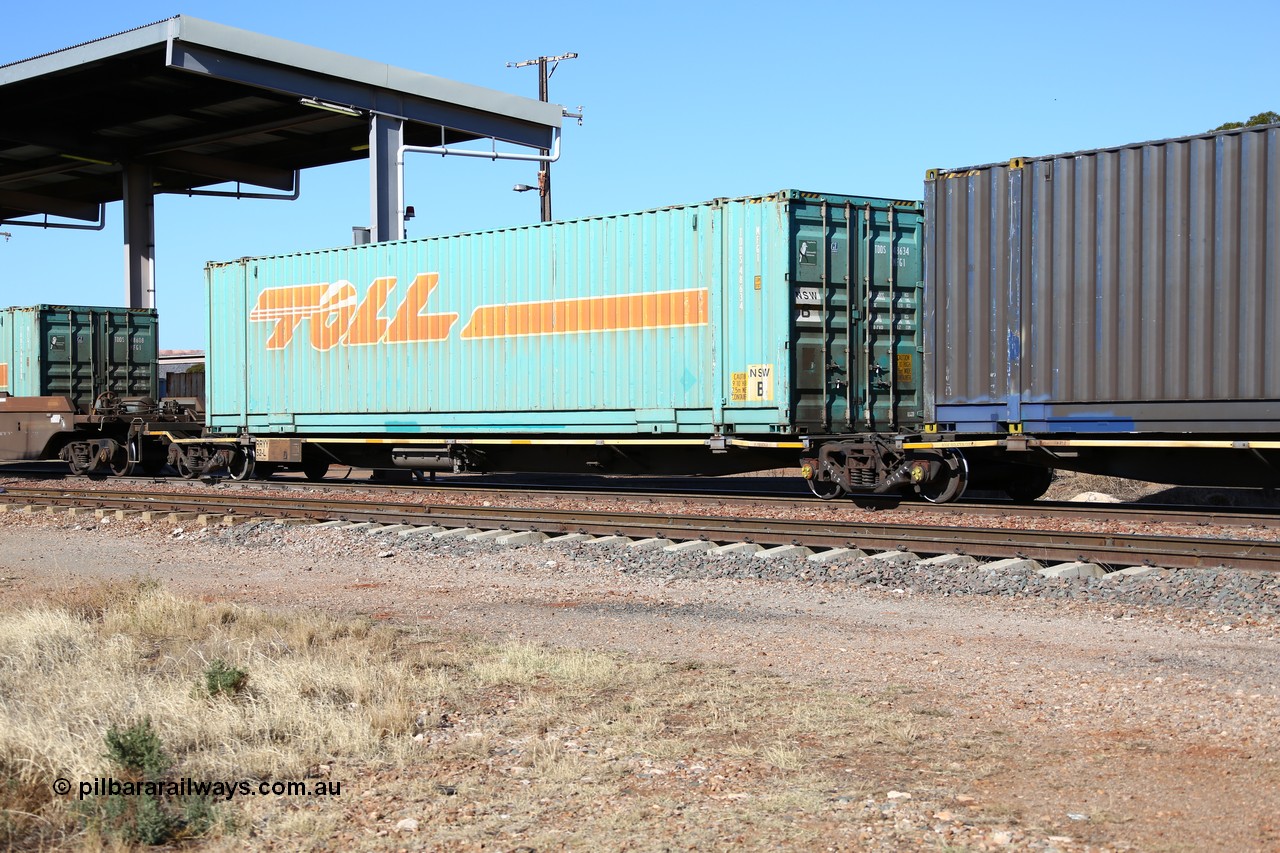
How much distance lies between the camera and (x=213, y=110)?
105 feet

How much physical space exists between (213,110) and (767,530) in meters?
25.2

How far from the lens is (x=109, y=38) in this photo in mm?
26703

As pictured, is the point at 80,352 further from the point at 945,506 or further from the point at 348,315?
the point at 945,506

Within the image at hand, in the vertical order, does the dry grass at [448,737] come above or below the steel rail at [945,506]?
below

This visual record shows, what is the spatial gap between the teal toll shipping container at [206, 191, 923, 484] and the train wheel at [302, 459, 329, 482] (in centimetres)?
29

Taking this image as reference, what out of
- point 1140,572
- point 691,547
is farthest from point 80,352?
point 1140,572

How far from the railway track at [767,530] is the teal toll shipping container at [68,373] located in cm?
702

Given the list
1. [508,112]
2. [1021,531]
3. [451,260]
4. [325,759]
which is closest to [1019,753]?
[325,759]

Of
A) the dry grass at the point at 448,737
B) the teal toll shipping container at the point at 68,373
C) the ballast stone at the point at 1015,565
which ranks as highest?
the teal toll shipping container at the point at 68,373

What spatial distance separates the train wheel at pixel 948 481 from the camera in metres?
14.2

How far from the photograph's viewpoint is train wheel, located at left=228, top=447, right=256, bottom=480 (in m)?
21.7

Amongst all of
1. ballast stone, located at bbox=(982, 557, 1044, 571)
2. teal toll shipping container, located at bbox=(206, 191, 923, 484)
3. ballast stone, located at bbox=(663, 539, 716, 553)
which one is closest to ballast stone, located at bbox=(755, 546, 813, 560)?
ballast stone, located at bbox=(663, 539, 716, 553)

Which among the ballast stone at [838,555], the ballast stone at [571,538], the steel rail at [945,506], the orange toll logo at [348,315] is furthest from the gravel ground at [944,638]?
the orange toll logo at [348,315]

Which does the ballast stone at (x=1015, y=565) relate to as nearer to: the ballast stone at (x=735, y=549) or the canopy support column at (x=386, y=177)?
the ballast stone at (x=735, y=549)
